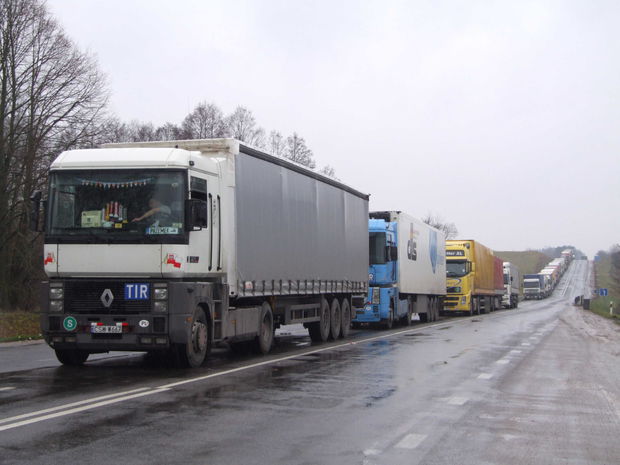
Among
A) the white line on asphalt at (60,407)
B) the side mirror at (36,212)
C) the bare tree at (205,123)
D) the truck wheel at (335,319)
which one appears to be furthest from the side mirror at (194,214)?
the bare tree at (205,123)

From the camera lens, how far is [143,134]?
63.9 m

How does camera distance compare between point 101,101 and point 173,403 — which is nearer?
point 173,403

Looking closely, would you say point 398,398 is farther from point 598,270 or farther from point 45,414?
point 598,270

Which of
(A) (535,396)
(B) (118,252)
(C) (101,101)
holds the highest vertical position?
(C) (101,101)

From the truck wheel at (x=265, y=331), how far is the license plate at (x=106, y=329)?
3.96 metres

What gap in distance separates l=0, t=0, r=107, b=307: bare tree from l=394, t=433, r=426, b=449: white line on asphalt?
26639mm

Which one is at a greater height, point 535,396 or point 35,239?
point 35,239

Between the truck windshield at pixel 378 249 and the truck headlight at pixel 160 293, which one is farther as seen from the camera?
the truck windshield at pixel 378 249

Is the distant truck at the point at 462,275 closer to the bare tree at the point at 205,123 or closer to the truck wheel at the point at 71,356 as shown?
the bare tree at the point at 205,123

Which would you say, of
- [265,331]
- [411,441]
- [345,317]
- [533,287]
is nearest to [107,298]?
[265,331]

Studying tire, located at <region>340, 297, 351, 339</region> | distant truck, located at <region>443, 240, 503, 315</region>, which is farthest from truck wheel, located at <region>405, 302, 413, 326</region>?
distant truck, located at <region>443, 240, 503, 315</region>

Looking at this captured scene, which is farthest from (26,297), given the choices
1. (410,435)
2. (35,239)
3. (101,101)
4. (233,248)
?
(410,435)

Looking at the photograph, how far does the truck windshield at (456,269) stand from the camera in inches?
1682

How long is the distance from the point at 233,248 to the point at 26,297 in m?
22.4
